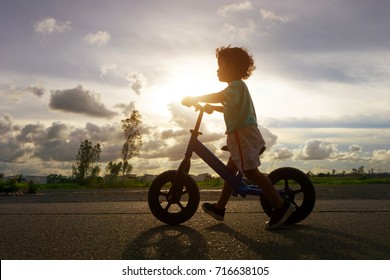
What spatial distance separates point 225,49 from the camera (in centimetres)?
470

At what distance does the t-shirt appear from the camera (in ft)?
14.3

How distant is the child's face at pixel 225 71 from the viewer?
183 inches

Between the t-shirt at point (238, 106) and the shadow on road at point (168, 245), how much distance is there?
44.9 inches

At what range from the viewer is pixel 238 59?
4.64m

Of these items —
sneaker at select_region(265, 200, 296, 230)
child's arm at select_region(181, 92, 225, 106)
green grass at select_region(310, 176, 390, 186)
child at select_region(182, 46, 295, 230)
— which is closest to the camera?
sneaker at select_region(265, 200, 296, 230)

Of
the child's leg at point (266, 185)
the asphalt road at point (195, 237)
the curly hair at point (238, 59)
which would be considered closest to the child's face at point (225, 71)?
the curly hair at point (238, 59)

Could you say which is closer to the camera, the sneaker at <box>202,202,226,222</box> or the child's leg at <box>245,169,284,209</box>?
the child's leg at <box>245,169,284,209</box>

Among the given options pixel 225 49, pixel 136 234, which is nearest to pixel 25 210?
pixel 136 234

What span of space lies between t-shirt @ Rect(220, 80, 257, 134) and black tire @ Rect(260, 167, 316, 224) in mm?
717

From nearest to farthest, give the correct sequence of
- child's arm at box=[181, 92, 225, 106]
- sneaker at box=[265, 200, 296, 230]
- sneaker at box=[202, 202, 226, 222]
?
1. sneaker at box=[265, 200, 296, 230]
2. child's arm at box=[181, 92, 225, 106]
3. sneaker at box=[202, 202, 226, 222]

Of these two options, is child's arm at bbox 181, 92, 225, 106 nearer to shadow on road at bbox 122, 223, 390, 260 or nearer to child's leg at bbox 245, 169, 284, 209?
child's leg at bbox 245, 169, 284, 209

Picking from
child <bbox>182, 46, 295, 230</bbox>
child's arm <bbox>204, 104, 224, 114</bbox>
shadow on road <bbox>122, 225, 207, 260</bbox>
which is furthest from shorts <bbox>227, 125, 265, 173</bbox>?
shadow on road <bbox>122, 225, 207, 260</bbox>

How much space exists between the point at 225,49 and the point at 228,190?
1.51 m
